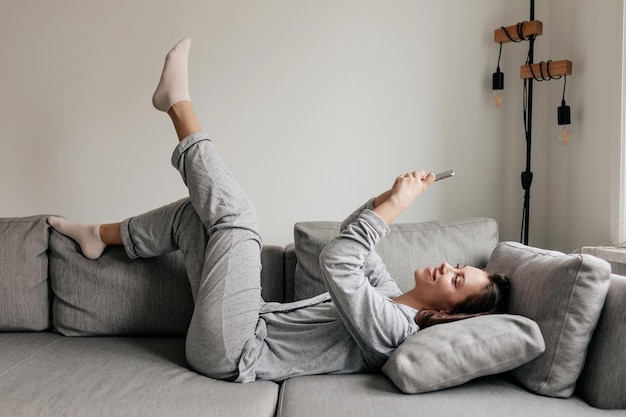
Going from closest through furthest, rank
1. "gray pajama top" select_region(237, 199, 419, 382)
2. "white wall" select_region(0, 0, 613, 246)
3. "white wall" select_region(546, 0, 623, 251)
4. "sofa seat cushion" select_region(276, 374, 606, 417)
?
"sofa seat cushion" select_region(276, 374, 606, 417), "gray pajama top" select_region(237, 199, 419, 382), "white wall" select_region(546, 0, 623, 251), "white wall" select_region(0, 0, 613, 246)

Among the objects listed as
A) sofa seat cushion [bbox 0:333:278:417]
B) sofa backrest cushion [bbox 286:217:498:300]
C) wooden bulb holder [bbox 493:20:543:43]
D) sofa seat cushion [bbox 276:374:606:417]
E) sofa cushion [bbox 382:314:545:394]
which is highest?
wooden bulb holder [bbox 493:20:543:43]

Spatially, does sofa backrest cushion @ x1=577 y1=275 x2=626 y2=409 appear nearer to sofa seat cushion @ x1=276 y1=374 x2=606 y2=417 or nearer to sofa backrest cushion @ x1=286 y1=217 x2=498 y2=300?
sofa seat cushion @ x1=276 y1=374 x2=606 y2=417

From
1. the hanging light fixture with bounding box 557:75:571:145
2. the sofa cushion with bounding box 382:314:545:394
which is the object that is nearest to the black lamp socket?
the hanging light fixture with bounding box 557:75:571:145

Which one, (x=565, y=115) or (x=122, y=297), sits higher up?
(x=565, y=115)

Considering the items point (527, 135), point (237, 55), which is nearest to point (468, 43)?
point (527, 135)

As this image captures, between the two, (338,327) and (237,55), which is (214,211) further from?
(237,55)

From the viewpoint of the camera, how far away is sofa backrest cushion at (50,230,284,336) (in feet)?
6.63

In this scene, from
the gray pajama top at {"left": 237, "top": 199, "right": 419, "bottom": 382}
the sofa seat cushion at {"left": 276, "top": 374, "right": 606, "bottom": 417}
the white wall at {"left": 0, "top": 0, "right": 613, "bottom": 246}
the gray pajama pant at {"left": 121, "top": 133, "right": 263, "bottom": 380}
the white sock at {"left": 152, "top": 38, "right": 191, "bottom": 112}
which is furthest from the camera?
the white wall at {"left": 0, "top": 0, "right": 613, "bottom": 246}

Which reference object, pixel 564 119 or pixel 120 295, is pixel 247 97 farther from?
pixel 564 119

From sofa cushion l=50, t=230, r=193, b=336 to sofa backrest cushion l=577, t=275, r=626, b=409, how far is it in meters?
1.18

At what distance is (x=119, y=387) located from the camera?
154 cm

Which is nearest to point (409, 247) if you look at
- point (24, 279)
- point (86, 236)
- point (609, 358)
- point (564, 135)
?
point (609, 358)

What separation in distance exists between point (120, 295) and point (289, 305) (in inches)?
22.7

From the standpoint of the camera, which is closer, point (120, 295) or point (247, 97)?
point (120, 295)
